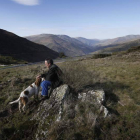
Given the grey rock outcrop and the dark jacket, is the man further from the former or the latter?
the grey rock outcrop

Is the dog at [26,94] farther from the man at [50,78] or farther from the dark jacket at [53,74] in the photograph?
the dark jacket at [53,74]

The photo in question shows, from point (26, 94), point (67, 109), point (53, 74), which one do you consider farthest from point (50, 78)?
point (67, 109)

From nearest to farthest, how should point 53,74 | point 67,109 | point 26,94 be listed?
point 67,109 < point 26,94 < point 53,74

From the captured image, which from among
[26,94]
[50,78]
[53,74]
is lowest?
[26,94]

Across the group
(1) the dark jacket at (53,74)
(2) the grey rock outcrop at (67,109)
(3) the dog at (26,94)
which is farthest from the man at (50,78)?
(3) the dog at (26,94)

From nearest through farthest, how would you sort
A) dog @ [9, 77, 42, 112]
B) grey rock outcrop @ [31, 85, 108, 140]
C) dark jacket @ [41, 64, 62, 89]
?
grey rock outcrop @ [31, 85, 108, 140] → dog @ [9, 77, 42, 112] → dark jacket @ [41, 64, 62, 89]

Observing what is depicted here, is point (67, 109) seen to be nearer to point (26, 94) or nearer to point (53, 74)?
point (53, 74)

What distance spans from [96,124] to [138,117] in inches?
53.3

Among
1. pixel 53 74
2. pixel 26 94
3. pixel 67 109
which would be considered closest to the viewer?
pixel 67 109

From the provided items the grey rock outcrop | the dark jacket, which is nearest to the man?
the dark jacket

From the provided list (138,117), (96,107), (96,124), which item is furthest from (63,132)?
(138,117)

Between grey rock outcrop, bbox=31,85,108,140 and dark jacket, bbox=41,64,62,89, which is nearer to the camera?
grey rock outcrop, bbox=31,85,108,140

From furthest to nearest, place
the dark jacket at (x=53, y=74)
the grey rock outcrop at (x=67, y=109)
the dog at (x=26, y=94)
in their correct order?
the dark jacket at (x=53, y=74) → the dog at (x=26, y=94) → the grey rock outcrop at (x=67, y=109)

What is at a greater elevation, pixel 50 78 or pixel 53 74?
pixel 53 74
